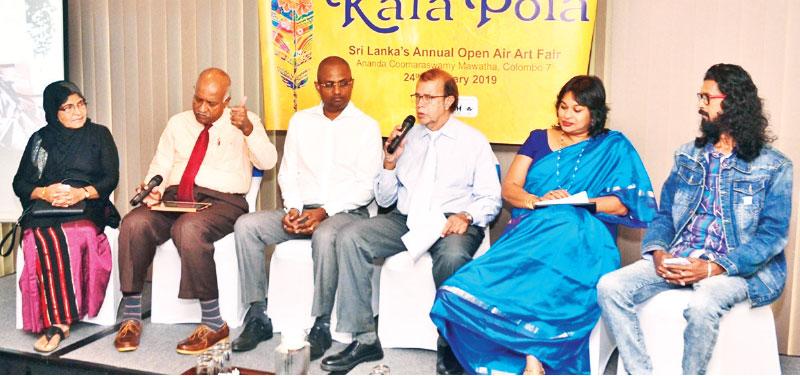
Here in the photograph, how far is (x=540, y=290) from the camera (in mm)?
3045

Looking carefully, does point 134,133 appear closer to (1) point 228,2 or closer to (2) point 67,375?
(1) point 228,2

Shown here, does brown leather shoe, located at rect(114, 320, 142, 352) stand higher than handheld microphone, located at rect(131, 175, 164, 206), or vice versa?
handheld microphone, located at rect(131, 175, 164, 206)

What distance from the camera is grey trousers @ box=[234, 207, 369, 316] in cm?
344

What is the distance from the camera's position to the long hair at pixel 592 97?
3.28 meters

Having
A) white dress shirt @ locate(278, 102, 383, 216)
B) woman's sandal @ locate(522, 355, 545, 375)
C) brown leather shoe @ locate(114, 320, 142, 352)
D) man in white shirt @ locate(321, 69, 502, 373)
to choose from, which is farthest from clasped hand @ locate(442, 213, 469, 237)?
brown leather shoe @ locate(114, 320, 142, 352)

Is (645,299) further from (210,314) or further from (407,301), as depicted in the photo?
(210,314)

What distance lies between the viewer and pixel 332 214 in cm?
373

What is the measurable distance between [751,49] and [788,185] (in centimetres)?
87

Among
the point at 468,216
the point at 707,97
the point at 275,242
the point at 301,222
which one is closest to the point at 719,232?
the point at 707,97

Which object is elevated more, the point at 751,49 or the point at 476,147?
the point at 751,49

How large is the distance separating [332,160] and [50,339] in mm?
1464

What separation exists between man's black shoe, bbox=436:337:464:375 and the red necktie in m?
1.43

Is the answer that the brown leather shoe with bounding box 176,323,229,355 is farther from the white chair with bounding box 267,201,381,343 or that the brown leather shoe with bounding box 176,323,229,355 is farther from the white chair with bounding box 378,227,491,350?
the white chair with bounding box 378,227,491,350

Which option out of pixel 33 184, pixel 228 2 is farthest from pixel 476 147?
pixel 33 184
